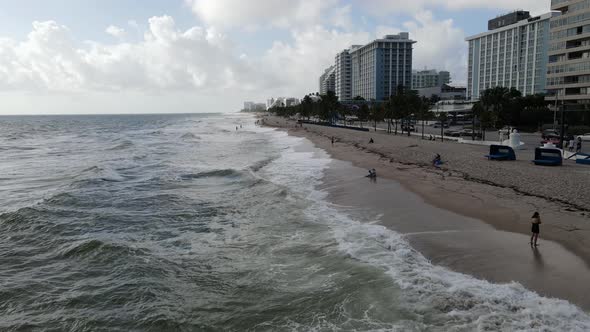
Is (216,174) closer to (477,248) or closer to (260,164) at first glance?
(260,164)

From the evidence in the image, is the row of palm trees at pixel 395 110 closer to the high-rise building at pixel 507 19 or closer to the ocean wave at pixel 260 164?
the ocean wave at pixel 260 164

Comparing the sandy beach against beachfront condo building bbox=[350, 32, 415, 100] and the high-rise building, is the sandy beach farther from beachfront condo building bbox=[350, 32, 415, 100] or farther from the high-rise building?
beachfront condo building bbox=[350, 32, 415, 100]

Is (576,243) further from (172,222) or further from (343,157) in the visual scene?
(343,157)

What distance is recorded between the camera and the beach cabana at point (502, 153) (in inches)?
1150

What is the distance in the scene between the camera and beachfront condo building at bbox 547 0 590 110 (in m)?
65.8

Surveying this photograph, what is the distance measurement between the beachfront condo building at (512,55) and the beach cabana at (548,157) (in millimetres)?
113416

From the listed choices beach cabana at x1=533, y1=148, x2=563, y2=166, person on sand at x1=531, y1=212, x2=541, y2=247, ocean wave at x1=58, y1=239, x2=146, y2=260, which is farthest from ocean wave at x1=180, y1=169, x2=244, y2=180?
beach cabana at x1=533, y1=148, x2=563, y2=166

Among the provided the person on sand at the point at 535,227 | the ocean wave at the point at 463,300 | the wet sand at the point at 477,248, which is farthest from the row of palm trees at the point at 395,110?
the ocean wave at the point at 463,300

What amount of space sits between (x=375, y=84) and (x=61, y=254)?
188 m

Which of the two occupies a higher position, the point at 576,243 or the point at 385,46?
the point at 385,46

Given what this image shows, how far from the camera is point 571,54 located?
68.8 meters

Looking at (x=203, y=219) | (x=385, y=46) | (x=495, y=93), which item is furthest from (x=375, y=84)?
(x=203, y=219)

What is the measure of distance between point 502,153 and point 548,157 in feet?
10.5

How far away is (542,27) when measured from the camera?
129 m
